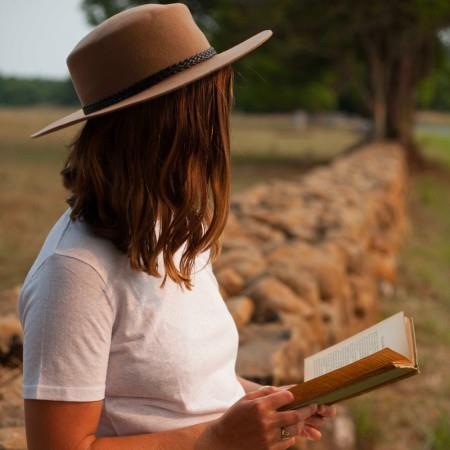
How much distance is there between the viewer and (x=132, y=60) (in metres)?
1.46

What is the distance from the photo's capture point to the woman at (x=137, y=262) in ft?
4.27

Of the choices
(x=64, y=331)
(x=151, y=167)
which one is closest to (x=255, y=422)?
(x=64, y=331)

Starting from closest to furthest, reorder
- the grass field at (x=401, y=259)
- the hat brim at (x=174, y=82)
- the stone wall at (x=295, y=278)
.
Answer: the hat brim at (x=174, y=82)
the stone wall at (x=295, y=278)
the grass field at (x=401, y=259)

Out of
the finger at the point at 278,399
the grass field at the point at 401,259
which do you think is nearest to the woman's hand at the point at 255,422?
the finger at the point at 278,399

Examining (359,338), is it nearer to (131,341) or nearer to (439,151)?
(131,341)

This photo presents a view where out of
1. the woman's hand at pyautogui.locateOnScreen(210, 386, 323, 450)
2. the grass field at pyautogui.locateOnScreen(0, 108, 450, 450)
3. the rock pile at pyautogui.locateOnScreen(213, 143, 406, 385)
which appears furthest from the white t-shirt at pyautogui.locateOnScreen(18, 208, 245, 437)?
the rock pile at pyautogui.locateOnScreen(213, 143, 406, 385)

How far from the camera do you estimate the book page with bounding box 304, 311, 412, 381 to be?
4.71ft

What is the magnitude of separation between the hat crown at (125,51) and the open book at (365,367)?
2.21ft

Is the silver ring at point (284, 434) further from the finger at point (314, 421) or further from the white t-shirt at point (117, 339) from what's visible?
the white t-shirt at point (117, 339)

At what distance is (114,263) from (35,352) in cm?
21

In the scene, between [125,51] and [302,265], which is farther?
[302,265]

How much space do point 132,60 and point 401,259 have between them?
21.6 ft

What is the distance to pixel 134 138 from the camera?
141 cm

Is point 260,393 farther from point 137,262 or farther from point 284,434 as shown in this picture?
point 137,262
